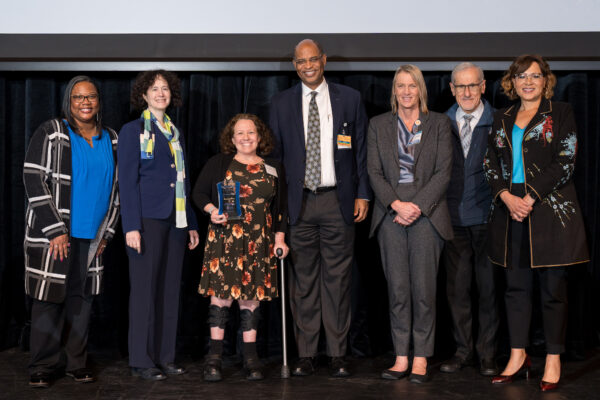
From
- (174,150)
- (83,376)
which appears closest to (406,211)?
(174,150)

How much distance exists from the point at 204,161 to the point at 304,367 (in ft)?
4.59

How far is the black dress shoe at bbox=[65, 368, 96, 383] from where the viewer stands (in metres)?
3.18

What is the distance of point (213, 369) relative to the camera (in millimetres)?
3207

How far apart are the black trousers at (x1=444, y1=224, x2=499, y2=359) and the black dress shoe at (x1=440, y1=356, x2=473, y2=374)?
3 cm

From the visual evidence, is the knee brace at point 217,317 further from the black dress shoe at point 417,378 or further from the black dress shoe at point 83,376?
the black dress shoe at point 417,378


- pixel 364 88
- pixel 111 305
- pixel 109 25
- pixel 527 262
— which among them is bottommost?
pixel 111 305

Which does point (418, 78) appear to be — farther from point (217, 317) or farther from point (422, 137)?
point (217, 317)

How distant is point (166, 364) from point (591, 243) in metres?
2.63

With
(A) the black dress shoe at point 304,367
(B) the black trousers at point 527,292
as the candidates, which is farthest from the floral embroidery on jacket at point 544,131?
(A) the black dress shoe at point 304,367

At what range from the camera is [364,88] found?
12.7 ft

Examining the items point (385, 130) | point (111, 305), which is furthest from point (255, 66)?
point (111, 305)

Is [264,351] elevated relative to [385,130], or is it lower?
lower

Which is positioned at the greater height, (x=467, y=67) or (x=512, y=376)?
(x=467, y=67)

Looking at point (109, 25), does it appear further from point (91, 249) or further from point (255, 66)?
point (91, 249)
